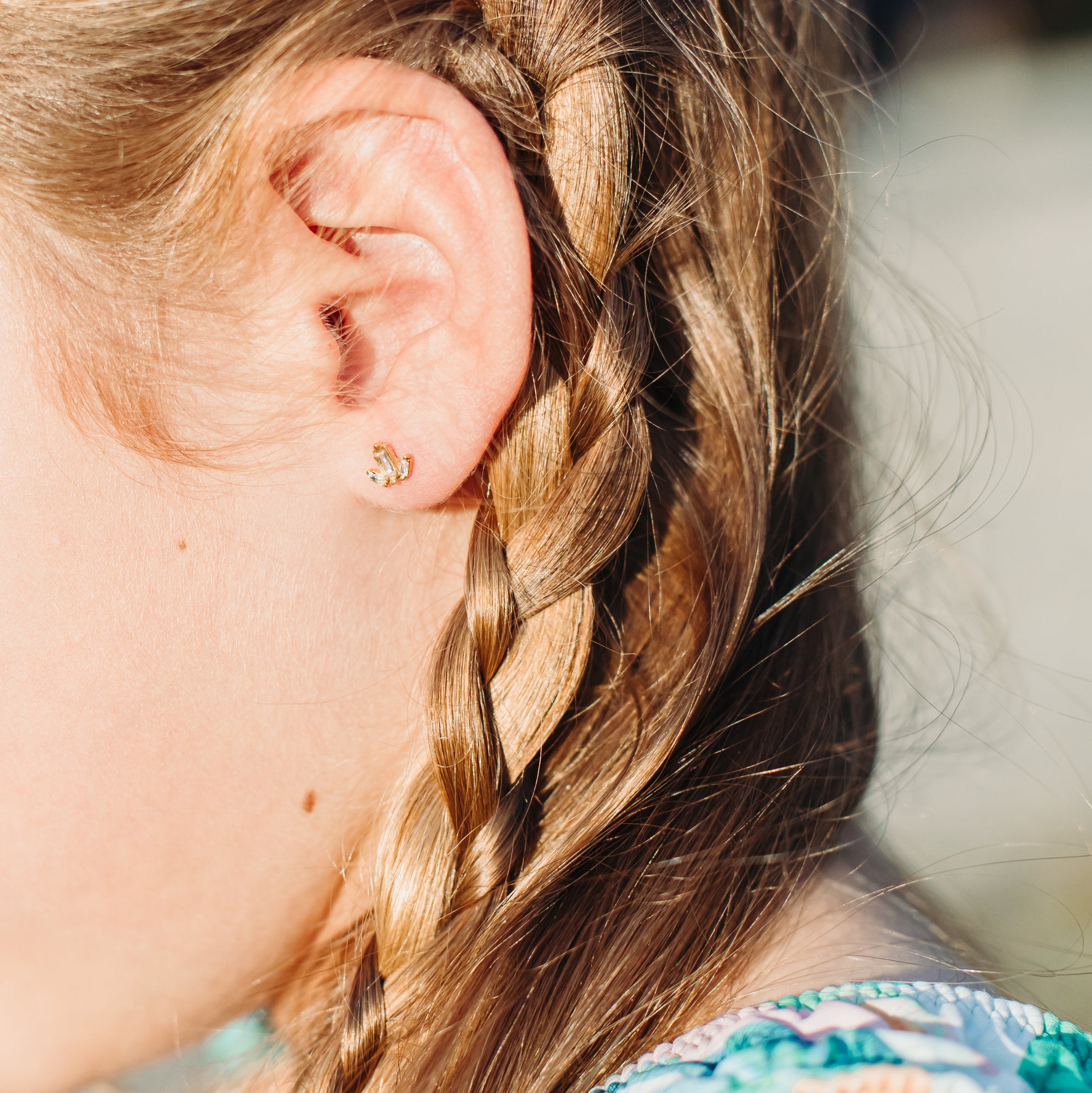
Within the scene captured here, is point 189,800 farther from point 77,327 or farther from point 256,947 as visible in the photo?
point 77,327

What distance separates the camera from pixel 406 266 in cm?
69

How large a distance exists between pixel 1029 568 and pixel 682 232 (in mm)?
2721

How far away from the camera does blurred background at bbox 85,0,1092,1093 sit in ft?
3.18

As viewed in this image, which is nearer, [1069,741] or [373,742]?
[373,742]

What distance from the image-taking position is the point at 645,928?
742mm

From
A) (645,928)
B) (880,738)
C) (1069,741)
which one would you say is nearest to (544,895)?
(645,928)

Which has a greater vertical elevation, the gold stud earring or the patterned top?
the gold stud earring

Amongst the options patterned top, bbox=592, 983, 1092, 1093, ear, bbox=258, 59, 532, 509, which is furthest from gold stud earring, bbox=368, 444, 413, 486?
patterned top, bbox=592, 983, 1092, 1093

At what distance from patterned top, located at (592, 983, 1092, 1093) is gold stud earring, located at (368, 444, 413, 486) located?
18.4 inches

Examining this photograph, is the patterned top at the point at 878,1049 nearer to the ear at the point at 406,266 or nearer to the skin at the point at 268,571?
the skin at the point at 268,571

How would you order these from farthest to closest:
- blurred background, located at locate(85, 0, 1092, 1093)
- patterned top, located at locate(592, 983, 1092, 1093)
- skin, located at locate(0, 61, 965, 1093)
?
blurred background, located at locate(85, 0, 1092, 1093) < skin, located at locate(0, 61, 965, 1093) < patterned top, located at locate(592, 983, 1092, 1093)

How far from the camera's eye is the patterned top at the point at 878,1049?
53 cm

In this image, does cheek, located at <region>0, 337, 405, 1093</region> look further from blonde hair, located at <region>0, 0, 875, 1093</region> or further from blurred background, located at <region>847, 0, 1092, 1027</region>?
blurred background, located at <region>847, 0, 1092, 1027</region>

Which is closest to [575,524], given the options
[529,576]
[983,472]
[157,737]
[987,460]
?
[529,576]
